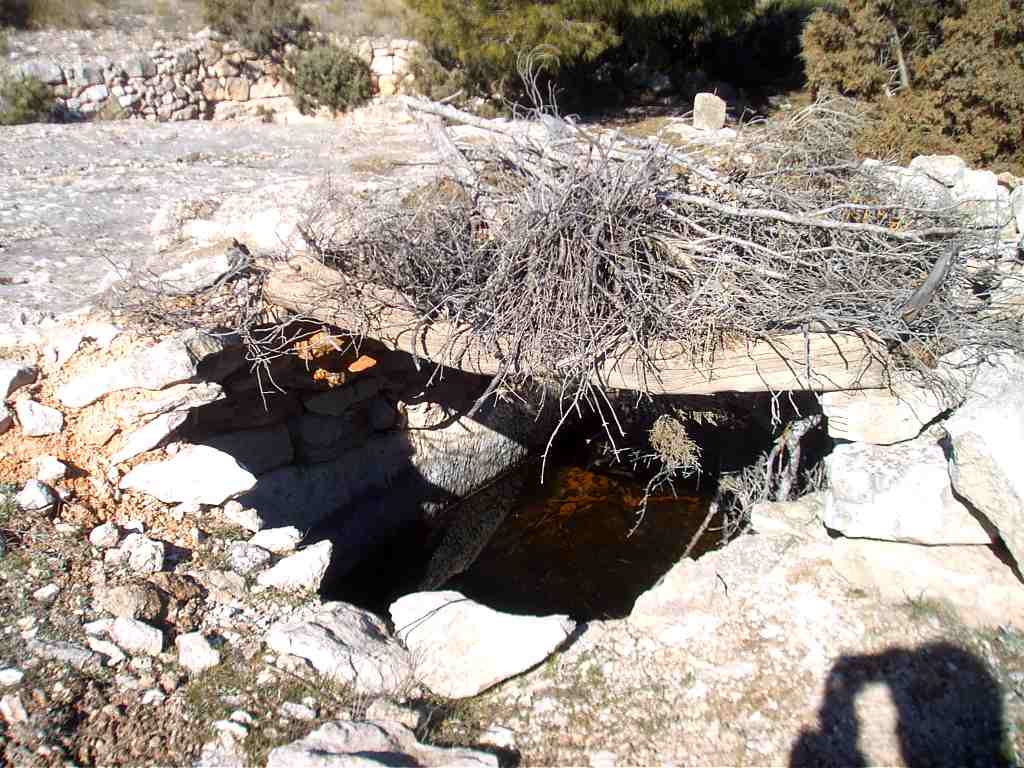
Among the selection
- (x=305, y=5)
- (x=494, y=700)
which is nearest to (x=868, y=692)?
(x=494, y=700)

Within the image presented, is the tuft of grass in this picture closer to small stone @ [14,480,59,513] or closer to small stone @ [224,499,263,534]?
small stone @ [224,499,263,534]

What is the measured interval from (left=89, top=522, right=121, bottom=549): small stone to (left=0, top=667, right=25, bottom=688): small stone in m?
0.75

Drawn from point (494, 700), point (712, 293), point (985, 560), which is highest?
point (712, 293)

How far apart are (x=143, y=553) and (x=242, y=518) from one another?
580mm

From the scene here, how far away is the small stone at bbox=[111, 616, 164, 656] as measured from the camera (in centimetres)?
292

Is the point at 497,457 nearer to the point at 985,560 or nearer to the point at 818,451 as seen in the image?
the point at 818,451

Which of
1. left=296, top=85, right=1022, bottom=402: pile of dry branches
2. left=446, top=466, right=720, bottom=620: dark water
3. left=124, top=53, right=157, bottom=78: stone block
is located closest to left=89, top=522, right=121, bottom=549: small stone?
left=296, top=85, right=1022, bottom=402: pile of dry branches

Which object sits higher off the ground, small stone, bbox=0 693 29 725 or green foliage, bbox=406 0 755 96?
green foliage, bbox=406 0 755 96

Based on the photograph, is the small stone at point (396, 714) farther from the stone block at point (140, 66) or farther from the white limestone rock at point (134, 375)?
the stone block at point (140, 66)

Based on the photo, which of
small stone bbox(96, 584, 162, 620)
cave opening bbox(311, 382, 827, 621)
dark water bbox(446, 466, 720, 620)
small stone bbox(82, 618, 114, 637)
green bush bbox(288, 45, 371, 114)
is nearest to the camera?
small stone bbox(82, 618, 114, 637)

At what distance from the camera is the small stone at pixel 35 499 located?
339cm

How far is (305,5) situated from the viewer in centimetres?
1497

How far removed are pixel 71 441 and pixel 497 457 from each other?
4379 mm

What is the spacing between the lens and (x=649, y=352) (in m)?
3.77
